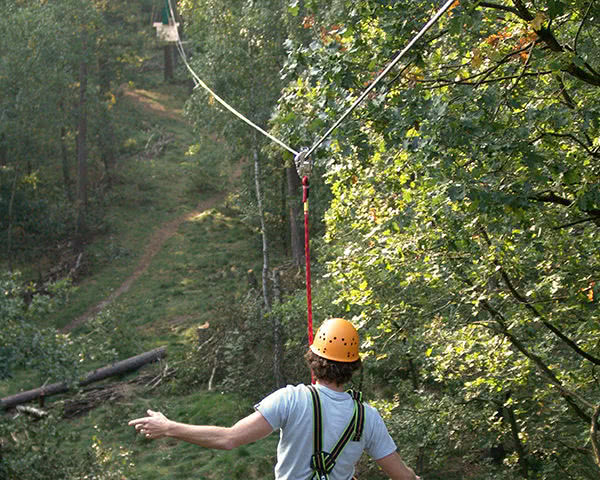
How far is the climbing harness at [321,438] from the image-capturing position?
335 cm

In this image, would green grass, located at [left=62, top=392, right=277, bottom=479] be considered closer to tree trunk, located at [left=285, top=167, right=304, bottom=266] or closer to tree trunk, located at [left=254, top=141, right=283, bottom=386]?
tree trunk, located at [left=254, top=141, right=283, bottom=386]

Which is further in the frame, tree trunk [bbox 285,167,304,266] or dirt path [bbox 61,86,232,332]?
dirt path [bbox 61,86,232,332]

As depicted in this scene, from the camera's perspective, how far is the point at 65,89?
2798 cm

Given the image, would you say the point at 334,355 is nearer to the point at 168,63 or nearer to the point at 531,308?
the point at 531,308

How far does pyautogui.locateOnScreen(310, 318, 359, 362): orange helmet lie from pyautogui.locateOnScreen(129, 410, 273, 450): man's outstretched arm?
464 mm

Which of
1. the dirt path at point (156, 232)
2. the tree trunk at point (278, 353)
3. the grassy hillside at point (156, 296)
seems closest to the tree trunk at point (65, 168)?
the grassy hillside at point (156, 296)

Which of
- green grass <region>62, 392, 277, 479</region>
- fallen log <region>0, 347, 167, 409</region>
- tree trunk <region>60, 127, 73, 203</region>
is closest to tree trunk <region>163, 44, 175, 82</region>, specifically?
tree trunk <region>60, 127, 73, 203</region>

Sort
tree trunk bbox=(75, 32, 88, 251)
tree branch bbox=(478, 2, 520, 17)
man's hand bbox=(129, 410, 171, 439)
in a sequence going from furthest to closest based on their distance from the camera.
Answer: tree trunk bbox=(75, 32, 88, 251)
tree branch bbox=(478, 2, 520, 17)
man's hand bbox=(129, 410, 171, 439)

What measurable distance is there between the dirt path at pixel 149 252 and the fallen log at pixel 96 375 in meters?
4.01

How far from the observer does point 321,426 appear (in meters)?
3.36

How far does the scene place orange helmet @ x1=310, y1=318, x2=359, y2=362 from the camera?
11.5ft

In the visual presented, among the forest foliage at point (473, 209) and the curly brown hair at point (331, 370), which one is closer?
the curly brown hair at point (331, 370)

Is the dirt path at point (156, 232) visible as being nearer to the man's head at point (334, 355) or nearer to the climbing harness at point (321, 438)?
the man's head at point (334, 355)

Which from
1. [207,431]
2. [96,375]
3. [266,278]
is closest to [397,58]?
[207,431]
